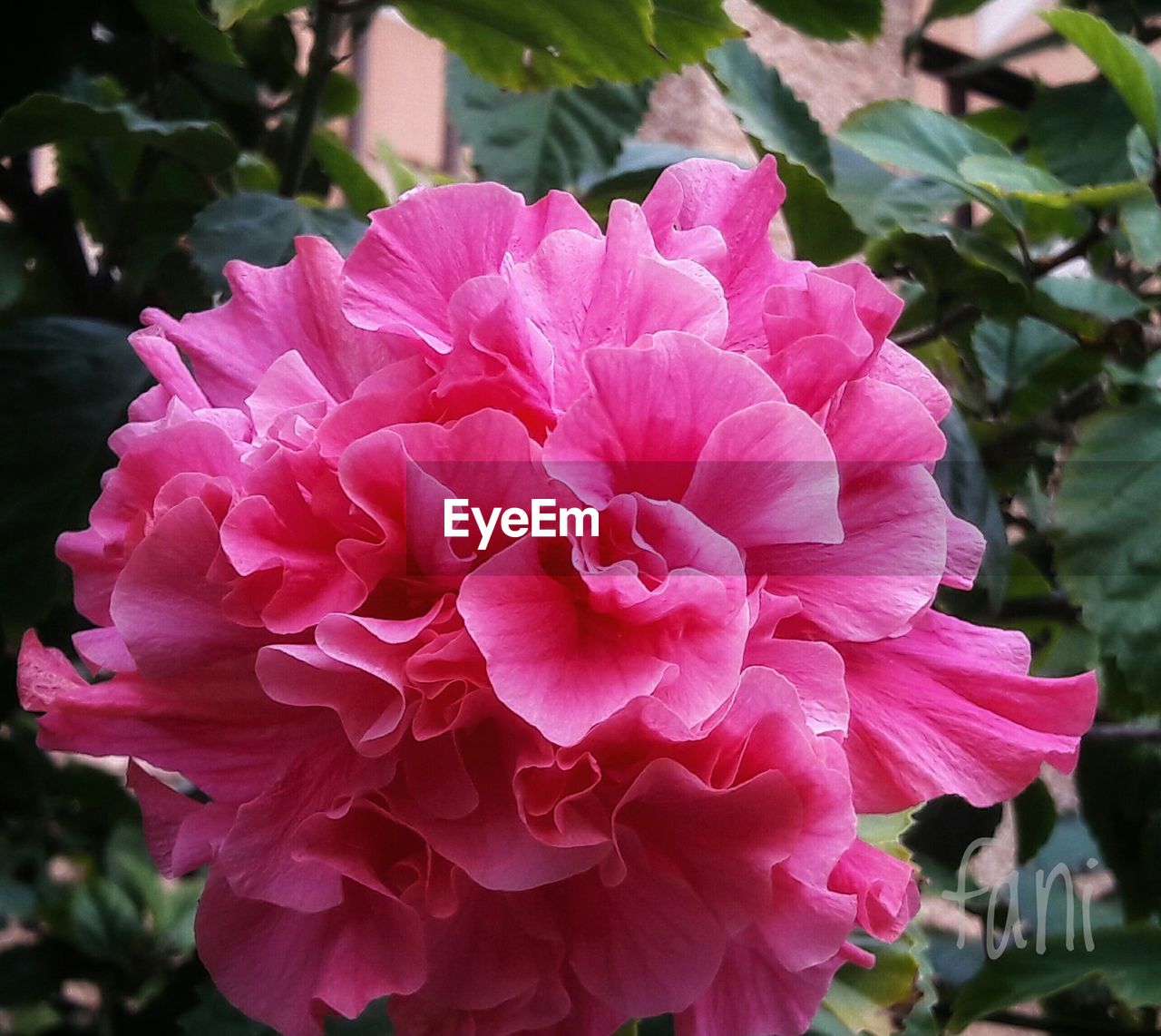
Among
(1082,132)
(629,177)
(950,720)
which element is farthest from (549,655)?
(1082,132)

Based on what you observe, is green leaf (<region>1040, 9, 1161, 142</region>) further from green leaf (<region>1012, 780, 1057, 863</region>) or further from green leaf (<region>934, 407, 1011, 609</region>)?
green leaf (<region>1012, 780, 1057, 863</region>)

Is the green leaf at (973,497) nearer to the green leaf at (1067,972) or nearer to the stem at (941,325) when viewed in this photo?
the stem at (941,325)

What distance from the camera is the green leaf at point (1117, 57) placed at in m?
0.47

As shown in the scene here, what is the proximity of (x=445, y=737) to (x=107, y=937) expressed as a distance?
800mm

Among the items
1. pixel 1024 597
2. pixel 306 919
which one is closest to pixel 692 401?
pixel 306 919

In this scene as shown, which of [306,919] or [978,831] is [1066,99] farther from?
[306,919]

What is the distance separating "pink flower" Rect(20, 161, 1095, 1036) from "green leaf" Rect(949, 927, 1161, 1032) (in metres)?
0.31

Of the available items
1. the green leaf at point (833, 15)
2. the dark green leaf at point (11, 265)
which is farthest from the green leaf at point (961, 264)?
the dark green leaf at point (11, 265)

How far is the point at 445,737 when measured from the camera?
0.24 meters

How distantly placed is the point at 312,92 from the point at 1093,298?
372 mm

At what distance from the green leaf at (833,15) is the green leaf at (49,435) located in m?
0.35

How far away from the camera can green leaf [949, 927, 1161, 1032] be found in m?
0.50

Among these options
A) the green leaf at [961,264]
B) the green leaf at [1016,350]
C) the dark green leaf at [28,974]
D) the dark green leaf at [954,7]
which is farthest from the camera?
the dark green leaf at [28,974]

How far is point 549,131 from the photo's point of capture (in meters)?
0.56
